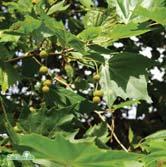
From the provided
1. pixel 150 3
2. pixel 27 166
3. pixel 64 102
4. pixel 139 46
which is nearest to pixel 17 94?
pixel 139 46

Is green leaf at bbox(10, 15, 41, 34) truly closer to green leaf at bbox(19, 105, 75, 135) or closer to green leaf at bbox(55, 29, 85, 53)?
green leaf at bbox(55, 29, 85, 53)

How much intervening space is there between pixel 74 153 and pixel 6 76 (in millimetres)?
679

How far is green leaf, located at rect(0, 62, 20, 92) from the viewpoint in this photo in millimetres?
1709

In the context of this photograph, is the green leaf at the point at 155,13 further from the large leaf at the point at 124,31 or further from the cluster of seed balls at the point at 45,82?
the cluster of seed balls at the point at 45,82

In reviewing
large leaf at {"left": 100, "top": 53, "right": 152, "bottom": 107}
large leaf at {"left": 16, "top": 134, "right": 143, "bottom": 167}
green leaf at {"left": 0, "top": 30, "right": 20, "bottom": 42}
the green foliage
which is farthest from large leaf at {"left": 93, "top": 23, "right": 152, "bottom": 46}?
large leaf at {"left": 16, "top": 134, "right": 143, "bottom": 167}

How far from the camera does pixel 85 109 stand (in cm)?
173

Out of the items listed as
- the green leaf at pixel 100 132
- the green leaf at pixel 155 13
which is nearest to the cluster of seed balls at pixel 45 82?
the green leaf at pixel 100 132

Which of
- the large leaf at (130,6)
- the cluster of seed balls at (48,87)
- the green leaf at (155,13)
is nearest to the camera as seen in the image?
the green leaf at (155,13)

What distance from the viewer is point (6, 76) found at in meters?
1.72

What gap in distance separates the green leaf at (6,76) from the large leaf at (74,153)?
0.58 meters

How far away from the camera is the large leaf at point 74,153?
43.4 inches

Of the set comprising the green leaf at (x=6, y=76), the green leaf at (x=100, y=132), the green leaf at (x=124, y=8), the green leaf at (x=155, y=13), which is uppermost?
the green leaf at (x=155, y=13)

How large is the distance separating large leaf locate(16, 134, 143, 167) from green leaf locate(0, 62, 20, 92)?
1.90ft

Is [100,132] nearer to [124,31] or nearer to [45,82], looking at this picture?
[45,82]
